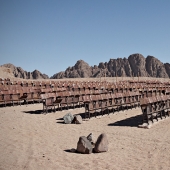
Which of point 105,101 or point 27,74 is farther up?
point 27,74

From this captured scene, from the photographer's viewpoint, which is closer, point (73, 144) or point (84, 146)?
point (84, 146)

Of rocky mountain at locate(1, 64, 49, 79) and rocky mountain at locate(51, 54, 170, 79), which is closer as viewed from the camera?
rocky mountain at locate(1, 64, 49, 79)

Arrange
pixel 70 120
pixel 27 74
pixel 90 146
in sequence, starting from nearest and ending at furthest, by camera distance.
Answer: pixel 90 146, pixel 70 120, pixel 27 74

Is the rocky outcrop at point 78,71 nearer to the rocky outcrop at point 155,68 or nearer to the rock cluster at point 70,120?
the rocky outcrop at point 155,68

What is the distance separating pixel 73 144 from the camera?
896cm

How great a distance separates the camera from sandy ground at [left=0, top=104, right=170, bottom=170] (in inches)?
266

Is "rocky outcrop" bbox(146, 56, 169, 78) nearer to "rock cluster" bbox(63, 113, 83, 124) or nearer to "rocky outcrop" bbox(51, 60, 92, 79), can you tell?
"rocky outcrop" bbox(51, 60, 92, 79)

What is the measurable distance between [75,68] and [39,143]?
308 ft

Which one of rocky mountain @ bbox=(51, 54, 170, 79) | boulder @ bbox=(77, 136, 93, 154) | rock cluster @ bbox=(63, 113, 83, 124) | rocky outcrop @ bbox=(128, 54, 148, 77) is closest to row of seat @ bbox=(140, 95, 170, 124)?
rock cluster @ bbox=(63, 113, 83, 124)

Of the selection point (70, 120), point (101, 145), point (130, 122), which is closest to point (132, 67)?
point (130, 122)

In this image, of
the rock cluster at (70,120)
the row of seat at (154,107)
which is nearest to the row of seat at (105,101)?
the rock cluster at (70,120)

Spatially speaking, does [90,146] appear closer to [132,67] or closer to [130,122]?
[130,122]

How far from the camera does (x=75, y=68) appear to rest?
102m

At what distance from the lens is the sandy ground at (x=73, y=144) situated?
22.1ft
